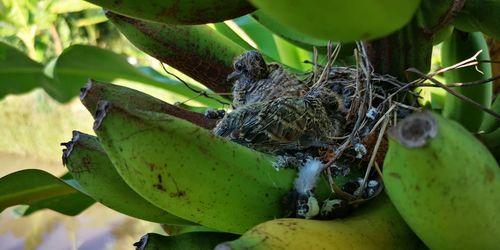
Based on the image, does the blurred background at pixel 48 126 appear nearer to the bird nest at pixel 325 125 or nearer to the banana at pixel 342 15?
the bird nest at pixel 325 125

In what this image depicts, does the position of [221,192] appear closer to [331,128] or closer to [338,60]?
[331,128]

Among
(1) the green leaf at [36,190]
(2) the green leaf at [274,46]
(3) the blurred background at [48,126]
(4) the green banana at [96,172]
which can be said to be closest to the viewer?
(4) the green banana at [96,172]

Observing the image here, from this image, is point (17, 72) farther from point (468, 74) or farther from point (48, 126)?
point (48, 126)

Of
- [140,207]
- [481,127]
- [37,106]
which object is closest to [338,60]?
[481,127]

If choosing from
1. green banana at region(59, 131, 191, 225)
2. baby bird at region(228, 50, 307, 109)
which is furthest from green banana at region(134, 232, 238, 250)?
baby bird at region(228, 50, 307, 109)

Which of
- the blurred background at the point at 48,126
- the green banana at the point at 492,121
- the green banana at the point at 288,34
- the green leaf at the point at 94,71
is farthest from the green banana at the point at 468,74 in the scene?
the blurred background at the point at 48,126

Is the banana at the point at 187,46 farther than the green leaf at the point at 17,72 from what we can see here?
No
